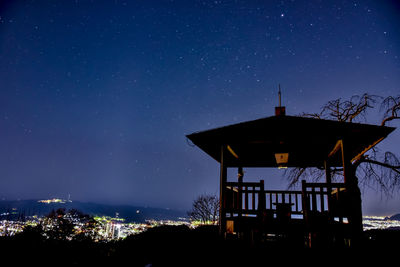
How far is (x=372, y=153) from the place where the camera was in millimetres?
10805

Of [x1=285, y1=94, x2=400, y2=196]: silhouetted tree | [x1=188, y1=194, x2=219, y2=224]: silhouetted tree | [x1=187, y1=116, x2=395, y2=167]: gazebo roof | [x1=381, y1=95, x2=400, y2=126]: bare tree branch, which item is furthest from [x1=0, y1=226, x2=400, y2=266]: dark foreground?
[x1=188, y1=194, x2=219, y2=224]: silhouetted tree

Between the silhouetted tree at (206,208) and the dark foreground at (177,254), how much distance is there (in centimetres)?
2183

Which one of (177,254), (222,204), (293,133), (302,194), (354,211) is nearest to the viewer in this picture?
(177,254)

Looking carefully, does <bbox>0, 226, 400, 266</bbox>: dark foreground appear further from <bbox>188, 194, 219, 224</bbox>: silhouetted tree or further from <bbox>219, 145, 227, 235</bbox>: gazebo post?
<bbox>188, 194, 219, 224</bbox>: silhouetted tree

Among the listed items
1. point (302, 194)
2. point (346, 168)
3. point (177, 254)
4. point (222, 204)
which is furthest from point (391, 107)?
point (177, 254)

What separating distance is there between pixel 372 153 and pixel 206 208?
19.7 m

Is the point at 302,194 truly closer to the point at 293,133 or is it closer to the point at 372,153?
the point at 293,133

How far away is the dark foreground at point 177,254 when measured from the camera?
392cm

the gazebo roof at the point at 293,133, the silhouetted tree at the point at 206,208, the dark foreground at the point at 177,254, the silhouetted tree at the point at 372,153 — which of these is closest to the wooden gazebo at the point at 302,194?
the gazebo roof at the point at 293,133

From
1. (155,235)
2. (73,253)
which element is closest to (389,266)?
(155,235)

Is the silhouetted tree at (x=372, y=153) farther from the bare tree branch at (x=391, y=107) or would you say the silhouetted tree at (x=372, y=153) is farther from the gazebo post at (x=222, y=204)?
the gazebo post at (x=222, y=204)

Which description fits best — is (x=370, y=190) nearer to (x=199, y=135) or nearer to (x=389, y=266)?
(x=389, y=266)

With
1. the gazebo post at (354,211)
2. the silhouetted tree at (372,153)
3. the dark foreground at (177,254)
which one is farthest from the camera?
the silhouetted tree at (372,153)

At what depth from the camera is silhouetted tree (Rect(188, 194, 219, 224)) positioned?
2667 cm
